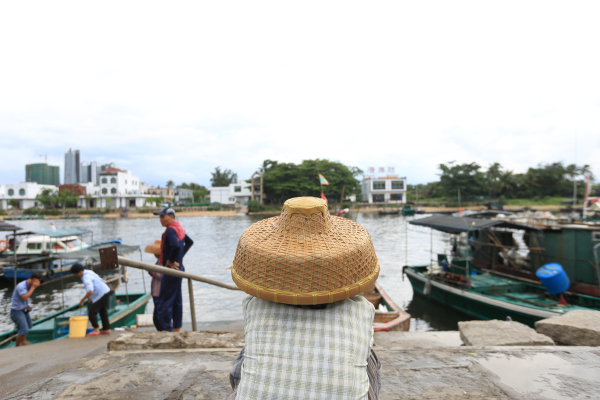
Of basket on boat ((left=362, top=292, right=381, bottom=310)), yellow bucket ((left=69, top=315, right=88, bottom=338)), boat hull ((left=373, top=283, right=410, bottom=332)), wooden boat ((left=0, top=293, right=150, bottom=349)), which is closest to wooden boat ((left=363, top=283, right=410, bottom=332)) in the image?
boat hull ((left=373, top=283, right=410, bottom=332))

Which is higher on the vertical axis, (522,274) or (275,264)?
(275,264)

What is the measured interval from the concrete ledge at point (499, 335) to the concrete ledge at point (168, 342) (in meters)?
2.43

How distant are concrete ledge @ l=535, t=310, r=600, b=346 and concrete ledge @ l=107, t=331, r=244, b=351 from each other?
328 cm

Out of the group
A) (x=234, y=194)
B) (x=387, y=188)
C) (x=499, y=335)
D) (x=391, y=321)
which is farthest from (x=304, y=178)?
(x=499, y=335)

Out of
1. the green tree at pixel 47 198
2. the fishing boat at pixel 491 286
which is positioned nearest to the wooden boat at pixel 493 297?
the fishing boat at pixel 491 286

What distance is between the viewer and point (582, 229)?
7973mm

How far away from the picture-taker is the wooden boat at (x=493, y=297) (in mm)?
7762

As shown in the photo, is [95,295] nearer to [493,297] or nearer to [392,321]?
[392,321]

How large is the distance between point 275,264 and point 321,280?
0.20 m

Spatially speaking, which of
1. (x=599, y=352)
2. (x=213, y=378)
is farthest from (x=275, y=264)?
(x=599, y=352)

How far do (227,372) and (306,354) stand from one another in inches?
68.4

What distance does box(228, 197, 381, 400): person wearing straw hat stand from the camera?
4.13ft

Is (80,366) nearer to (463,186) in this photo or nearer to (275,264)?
(275,264)

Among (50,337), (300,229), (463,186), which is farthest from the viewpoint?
A: (463,186)
